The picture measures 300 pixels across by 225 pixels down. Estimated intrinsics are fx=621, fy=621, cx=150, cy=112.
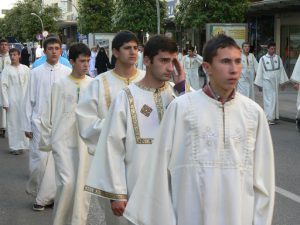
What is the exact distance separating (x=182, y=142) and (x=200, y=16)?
22843 mm

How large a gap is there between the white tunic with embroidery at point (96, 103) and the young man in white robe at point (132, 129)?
522 mm

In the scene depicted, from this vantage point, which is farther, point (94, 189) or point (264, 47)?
point (264, 47)

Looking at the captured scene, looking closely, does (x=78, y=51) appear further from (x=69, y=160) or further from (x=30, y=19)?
(x=30, y=19)

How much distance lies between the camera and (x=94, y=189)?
371 centimetres

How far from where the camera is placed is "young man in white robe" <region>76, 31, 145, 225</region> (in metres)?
4.33

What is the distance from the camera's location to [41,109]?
6566 mm

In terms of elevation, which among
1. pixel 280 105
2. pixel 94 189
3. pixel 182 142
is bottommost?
pixel 280 105

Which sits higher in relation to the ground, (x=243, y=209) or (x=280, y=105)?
(x=243, y=209)

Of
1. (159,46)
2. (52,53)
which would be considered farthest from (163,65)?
(52,53)

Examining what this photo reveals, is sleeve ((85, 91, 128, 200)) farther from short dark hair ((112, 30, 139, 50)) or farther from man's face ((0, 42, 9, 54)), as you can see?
man's face ((0, 42, 9, 54))

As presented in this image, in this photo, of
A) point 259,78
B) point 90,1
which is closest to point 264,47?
point 259,78

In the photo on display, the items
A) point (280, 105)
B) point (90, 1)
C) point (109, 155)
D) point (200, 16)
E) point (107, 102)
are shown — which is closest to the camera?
point (109, 155)

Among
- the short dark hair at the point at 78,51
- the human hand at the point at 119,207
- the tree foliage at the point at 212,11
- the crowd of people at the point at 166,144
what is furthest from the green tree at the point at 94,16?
the human hand at the point at 119,207

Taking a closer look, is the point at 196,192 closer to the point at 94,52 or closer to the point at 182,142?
the point at 182,142
